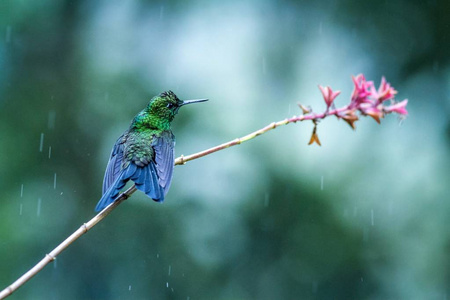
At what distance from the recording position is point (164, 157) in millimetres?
1961

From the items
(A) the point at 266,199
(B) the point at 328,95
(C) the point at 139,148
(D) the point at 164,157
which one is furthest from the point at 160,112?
(A) the point at 266,199

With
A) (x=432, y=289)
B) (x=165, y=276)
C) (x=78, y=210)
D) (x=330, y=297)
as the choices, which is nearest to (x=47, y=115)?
(x=78, y=210)

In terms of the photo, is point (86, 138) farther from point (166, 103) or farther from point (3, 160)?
point (166, 103)

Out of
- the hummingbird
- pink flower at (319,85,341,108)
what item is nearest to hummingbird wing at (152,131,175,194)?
the hummingbird

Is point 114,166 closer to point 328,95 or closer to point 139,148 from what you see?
point 139,148

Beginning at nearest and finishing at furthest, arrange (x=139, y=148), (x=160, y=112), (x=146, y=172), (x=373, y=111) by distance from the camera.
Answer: (x=373, y=111) → (x=146, y=172) → (x=139, y=148) → (x=160, y=112)

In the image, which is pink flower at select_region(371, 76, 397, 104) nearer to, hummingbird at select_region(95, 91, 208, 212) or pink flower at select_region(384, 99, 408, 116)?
pink flower at select_region(384, 99, 408, 116)

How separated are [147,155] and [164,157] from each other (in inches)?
3.2

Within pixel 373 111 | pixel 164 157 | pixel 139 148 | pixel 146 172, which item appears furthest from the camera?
pixel 139 148

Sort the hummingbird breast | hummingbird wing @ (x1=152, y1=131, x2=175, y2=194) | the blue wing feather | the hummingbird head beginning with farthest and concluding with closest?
the hummingbird head
the hummingbird breast
hummingbird wing @ (x1=152, y1=131, x2=175, y2=194)
the blue wing feather

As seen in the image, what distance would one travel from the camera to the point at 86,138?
645 cm

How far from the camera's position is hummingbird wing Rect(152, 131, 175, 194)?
1724 millimetres

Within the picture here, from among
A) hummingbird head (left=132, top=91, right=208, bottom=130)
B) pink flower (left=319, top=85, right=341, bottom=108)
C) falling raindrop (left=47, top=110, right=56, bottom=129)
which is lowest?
pink flower (left=319, top=85, right=341, bottom=108)

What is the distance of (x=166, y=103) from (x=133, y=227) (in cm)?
412
